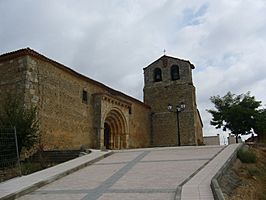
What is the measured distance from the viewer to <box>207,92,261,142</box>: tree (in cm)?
2688

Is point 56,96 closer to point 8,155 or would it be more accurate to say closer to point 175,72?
point 8,155

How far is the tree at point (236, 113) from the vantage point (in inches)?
1058

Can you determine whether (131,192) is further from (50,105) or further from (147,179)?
(50,105)

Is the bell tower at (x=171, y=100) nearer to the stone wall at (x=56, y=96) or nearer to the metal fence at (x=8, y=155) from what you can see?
the stone wall at (x=56, y=96)

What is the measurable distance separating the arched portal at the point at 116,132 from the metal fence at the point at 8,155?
12.6 meters

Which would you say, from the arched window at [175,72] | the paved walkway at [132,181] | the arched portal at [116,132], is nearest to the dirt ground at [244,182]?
the paved walkway at [132,181]

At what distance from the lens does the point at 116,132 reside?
979 inches

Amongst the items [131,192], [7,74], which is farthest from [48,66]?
[131,192]

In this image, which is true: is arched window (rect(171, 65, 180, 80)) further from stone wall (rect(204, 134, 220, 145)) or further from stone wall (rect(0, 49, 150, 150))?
stone wall (rect(204, 134, 220, 145))

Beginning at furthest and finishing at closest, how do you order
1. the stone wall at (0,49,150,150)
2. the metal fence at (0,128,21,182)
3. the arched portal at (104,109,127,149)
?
1. the arched portal at (104,109,127,149)
2. the stone wall at (0,49,150,150)
3. the metal fence at (0,128,21,182)

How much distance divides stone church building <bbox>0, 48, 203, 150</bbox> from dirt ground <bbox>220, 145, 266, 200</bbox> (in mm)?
9968

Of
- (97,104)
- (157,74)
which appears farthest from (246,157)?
(157,74)

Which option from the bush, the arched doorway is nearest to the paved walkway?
the bush

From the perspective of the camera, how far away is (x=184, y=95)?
30.5m
